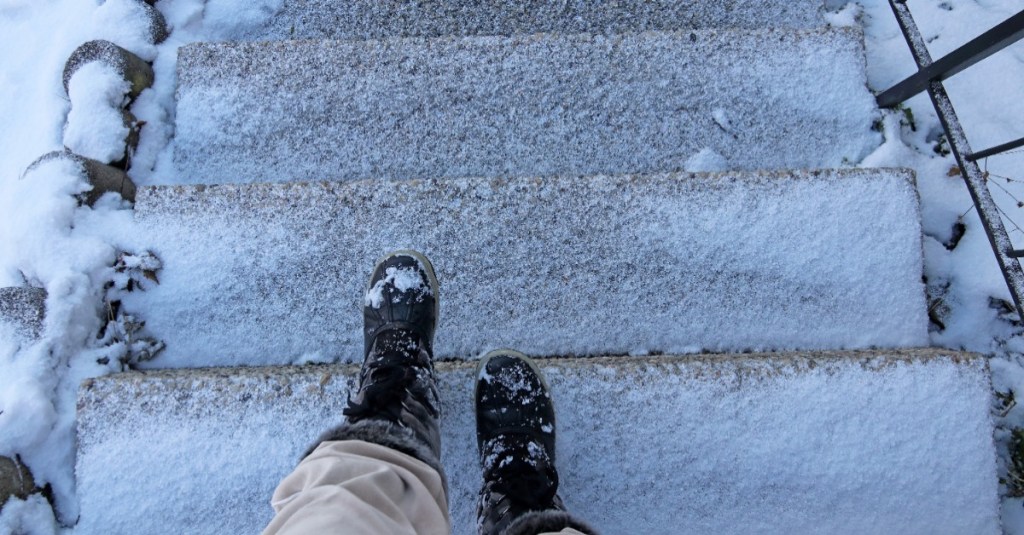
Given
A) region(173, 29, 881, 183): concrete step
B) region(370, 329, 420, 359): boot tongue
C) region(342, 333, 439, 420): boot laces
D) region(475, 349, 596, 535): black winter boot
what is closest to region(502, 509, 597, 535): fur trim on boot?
region(475, 349, 596, 535): black winter boot

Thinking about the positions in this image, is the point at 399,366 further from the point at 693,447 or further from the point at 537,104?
the point at 537,104

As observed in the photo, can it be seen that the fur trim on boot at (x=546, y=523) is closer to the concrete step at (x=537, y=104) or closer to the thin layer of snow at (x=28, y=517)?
the concrete step at (x=537, y=104)

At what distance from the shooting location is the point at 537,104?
5.32 feet

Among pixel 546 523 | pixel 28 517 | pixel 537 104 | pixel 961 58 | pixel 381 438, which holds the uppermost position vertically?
pixel 961 58

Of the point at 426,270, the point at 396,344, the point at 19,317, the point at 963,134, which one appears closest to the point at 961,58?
the point at 963,134

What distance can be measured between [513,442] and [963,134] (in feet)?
4.27

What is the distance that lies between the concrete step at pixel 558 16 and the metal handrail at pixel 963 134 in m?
0.39

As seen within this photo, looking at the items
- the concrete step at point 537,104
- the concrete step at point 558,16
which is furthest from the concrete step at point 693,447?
the concrete step at point 558,16

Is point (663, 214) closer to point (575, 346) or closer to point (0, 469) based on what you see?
point (575, 346)

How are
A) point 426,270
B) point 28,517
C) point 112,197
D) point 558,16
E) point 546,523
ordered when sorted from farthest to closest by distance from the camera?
point 558,16 → point 112,197 → point 426,270 → point 28,517 → point 546,523

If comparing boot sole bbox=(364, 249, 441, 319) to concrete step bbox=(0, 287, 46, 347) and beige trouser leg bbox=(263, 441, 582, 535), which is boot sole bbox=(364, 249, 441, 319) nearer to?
beige trouser leg bbox=(263, 441, 582, 535)

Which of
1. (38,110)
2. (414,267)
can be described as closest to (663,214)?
(414,267)

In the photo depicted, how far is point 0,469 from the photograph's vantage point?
4.16ft

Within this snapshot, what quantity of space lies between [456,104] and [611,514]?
112 centimetres
